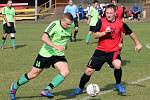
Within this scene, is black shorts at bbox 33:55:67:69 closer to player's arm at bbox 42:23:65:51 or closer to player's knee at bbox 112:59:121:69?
player's arm at bbox 42:23:65:51

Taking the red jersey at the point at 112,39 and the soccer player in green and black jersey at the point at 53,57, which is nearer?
the soccer player in green and black jersey at the point at 53,57

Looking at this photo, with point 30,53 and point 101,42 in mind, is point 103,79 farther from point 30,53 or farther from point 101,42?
point 30,53

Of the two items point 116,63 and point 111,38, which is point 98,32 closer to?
point 111,38

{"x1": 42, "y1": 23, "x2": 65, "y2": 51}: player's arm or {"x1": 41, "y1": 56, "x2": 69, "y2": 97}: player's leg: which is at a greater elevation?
{"x1": 42, "y1": 23, "x2": 65, "y2": 51}: player's arm

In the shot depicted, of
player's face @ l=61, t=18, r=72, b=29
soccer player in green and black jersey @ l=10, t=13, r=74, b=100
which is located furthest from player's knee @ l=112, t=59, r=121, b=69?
player's face @ l=61, t=18, r=72, b=29

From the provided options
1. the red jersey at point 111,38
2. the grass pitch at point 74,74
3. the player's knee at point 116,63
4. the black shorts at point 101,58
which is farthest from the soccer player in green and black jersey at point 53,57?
the player's knee at point 116,63

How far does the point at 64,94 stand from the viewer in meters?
10.0

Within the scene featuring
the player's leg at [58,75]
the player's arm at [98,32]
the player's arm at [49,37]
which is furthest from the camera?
the player's arm at [98,32]

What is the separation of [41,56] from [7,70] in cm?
465

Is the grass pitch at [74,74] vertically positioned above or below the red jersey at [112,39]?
below

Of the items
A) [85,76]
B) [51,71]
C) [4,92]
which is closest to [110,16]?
[85,76]

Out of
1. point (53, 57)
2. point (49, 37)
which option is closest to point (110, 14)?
point (49, 37)

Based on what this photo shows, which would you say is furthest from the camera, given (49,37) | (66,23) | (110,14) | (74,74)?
(74,74)

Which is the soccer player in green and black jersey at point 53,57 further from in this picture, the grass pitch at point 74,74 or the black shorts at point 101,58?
the black shorts at point 101,58
